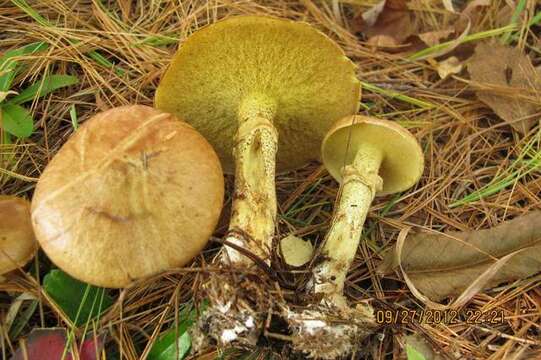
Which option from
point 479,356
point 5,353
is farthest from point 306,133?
point 5,353

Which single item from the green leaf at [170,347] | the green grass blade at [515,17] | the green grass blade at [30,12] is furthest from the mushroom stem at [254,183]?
the green grass blade at [515,17]

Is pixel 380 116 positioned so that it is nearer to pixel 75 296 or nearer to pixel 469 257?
pixel 469 257

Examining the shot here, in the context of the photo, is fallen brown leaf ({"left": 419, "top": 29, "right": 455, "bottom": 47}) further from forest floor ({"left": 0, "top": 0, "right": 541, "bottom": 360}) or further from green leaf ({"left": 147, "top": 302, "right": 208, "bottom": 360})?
green leaf ({"left": 147, "top": 302, "right": 208, "bottom": 360})

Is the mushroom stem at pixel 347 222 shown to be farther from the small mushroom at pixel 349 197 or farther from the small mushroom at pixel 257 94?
the small mushroom at pixel 257 94

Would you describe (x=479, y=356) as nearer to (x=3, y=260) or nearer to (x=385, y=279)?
(x=385, y=279)

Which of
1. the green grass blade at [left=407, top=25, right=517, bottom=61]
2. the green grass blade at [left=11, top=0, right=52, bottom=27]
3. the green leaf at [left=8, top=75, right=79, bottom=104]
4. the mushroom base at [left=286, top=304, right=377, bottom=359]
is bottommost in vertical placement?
the mushroom base at [left=286, top=304, right=377, bottom=359]
